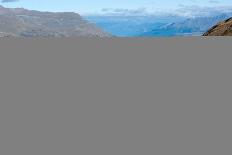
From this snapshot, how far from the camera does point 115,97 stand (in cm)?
1228

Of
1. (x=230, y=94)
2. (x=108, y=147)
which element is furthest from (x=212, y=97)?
(x=108, y=147)

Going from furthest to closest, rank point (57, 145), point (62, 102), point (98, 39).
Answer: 1. point (98, 39)
2. point (62, 102)
3. point (57, 145)

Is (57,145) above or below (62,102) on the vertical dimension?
below

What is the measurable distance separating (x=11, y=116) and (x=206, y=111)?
4786 millimetres

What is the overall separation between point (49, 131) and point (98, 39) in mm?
3244

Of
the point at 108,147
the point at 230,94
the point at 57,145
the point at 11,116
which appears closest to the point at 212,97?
the point at 230,94

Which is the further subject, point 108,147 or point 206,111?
point 206,111

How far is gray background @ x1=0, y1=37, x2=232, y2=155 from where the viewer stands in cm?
1141

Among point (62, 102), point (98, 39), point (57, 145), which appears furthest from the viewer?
point (98, 39)

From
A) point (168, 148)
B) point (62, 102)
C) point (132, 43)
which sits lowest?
point (168, 148)

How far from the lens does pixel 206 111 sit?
39.7 ft

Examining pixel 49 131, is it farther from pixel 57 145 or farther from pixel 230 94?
pixel 230 94

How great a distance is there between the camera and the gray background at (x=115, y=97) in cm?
1141

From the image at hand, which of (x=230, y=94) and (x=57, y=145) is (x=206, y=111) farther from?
(x=57, y=145)
